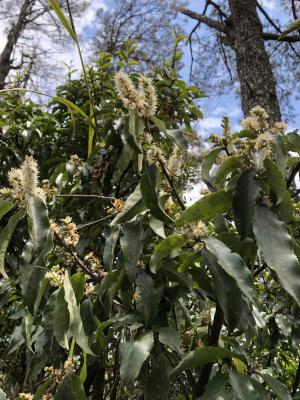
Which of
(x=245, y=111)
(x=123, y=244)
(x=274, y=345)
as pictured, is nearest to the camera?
(x=123, y=244)

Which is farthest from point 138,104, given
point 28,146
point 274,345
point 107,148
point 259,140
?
point 28,146

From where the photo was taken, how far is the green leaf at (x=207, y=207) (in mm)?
758

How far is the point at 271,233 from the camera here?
2.28 feet

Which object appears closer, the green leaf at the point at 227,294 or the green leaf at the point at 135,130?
the green leaf at the point at 227,294

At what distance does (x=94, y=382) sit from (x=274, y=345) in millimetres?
591

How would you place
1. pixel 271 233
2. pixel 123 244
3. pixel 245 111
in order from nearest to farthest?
pixel 271 233, pixel 123 244, pixel 245 111

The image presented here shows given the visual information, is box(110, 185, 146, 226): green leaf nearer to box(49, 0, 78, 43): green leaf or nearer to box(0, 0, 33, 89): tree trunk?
box(49, 0, 78, 43): green leaf

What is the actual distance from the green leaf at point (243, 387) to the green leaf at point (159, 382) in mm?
118

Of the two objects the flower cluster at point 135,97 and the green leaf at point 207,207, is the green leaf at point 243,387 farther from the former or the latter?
the flower cluster at point 135,97

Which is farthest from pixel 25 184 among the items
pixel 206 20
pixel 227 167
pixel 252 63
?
pixel 206 20

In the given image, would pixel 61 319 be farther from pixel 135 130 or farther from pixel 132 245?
pixel 135 130

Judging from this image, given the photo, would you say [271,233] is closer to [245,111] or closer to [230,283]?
[230,283]

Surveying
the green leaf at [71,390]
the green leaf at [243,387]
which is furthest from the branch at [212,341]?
the green leaf at [71,390]

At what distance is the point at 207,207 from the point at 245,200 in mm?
70
